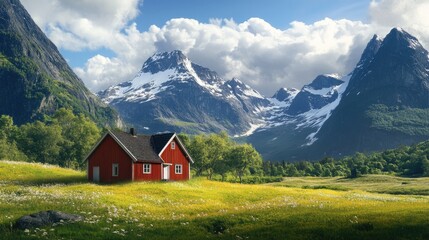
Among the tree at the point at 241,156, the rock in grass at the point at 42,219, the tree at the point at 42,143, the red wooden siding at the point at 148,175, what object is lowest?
the rock in grass at the point at 42,219

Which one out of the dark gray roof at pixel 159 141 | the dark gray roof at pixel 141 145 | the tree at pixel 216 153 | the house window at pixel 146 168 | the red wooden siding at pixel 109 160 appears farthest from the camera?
the tree at pixel 216 153

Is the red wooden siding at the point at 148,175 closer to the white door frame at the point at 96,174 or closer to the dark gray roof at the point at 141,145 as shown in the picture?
the dark gray roof at the point at 141,145

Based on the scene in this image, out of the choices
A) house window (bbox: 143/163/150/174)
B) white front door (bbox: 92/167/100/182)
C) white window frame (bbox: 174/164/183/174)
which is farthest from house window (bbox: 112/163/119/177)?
white window frame (bbox: 174/164/183/174)

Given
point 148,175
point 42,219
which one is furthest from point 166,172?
point 42,219

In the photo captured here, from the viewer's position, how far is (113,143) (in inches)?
2768

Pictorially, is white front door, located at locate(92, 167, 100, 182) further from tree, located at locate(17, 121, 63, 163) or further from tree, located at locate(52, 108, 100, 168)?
tree, located at locate(17, 121, 63, 163)

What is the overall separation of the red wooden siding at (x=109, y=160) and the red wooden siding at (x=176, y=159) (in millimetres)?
8672

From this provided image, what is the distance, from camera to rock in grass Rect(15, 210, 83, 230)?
25.1 metres

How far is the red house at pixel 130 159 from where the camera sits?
226ft

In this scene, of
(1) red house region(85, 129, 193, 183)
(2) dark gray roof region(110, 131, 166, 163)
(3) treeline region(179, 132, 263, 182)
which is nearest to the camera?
(1) red house region(85, 129, 193, 183)

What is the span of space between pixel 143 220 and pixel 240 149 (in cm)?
12050

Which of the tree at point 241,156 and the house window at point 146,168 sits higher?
the tree at point 241,156

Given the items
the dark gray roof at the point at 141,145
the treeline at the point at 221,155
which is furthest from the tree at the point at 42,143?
the dark gray roof at the point at 141,145

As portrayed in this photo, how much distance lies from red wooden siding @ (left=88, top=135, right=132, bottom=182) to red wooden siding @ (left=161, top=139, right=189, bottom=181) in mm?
8672
